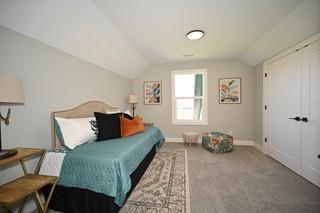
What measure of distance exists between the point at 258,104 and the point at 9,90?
4.39 meters

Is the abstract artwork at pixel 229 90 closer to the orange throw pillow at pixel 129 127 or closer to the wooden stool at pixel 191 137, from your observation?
the wooden stool at pixel 191 137

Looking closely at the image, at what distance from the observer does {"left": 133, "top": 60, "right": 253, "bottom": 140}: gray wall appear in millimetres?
3863

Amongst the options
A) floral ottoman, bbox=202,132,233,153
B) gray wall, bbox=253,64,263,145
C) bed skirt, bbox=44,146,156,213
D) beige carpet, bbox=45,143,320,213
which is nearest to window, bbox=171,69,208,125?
floral ottoman, bbox=202,132,233,153

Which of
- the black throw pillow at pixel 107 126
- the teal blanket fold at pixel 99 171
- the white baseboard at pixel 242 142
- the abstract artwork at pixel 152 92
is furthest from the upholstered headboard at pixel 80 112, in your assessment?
the white baseboard at pixel 242 142

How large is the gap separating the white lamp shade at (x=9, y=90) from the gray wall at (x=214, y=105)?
3317 millimetres

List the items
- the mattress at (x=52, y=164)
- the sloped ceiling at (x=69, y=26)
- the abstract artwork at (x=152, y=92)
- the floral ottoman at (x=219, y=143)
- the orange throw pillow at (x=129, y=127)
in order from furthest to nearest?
1. the abstract artwork at (x=152, y=92)
2. the floral ottoman at (x=219, y=143)
3. the orange throw pillow at (x=129, y=127)
4. the mattress at (x=52, y=164)
5. the sloped ceiling at (x=69, y=26)

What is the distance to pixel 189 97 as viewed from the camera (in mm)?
4266

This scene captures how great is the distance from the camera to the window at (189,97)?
4154 millimetres

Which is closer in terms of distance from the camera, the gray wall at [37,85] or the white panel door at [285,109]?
the gray wall at [37,85]

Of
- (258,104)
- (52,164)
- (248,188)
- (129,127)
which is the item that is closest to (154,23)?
(129,127)

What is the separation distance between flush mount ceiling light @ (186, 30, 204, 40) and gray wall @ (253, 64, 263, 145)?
1.91 meters

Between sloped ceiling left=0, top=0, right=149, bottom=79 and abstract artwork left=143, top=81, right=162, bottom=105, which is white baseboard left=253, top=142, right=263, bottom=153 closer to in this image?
abstract artwork left=143, top=81, right=162, bottom=105

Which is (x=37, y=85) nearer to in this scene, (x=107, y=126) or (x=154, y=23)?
(x=107, y=126)

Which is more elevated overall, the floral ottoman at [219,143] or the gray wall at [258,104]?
the gray wall at [258,104]
